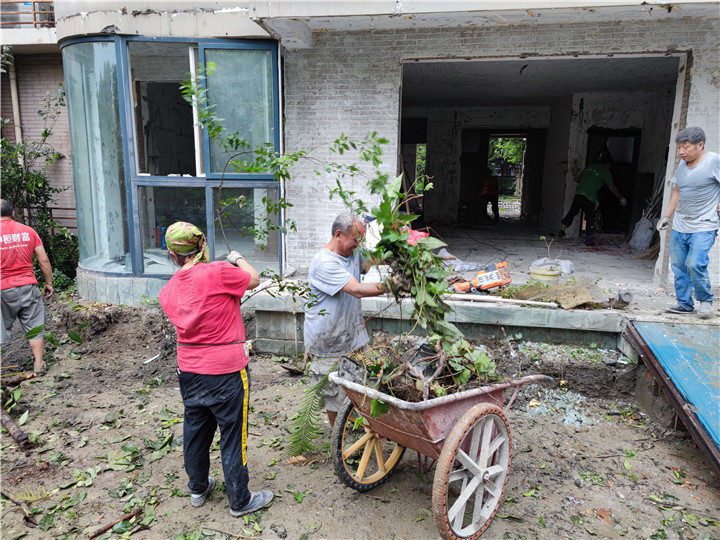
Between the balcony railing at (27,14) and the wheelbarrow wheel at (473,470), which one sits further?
the balcony railing at (27,14)

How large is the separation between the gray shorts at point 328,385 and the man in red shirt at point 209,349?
2.48 ft

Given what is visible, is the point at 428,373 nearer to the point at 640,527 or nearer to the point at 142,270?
the point at 640,527

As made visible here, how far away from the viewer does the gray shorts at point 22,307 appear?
538 cm

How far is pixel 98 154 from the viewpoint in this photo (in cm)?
717

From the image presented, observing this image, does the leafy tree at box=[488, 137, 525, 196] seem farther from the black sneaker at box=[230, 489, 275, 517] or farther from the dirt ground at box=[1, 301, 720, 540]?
the black sneaker at box=[230, 489, 275, 517]

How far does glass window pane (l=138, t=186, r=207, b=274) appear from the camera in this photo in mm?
7086

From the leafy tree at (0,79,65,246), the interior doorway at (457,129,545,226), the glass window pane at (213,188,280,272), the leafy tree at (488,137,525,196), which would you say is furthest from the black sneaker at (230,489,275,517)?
the leafy tree at (488,137,525,196)

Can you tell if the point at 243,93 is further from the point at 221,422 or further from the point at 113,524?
the point at 113,524

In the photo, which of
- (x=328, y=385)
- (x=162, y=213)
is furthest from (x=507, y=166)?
(x=328, y=385)

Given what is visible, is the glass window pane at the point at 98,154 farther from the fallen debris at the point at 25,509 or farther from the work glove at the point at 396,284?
the work glove at the point at 396,284

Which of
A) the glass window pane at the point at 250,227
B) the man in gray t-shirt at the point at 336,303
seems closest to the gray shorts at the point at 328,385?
the man in gray t-shirt at the point at 336,303

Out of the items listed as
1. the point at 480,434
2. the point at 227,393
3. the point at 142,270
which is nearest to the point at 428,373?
the point at 480,434

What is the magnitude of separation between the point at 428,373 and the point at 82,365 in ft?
15.4

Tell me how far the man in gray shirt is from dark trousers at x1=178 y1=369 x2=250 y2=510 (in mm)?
4639
